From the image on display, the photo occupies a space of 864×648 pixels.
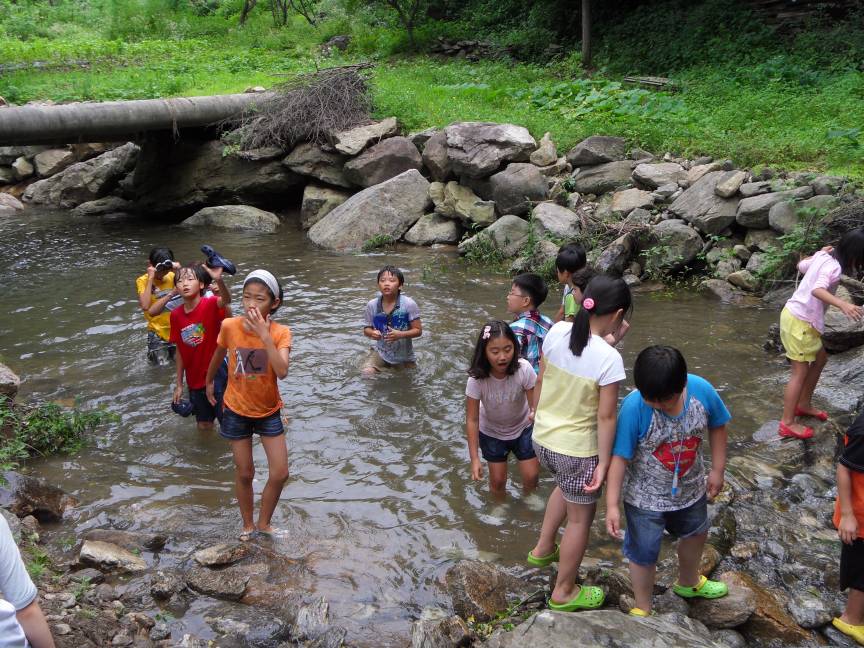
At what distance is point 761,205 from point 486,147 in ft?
17.1

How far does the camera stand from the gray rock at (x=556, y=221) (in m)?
11.6

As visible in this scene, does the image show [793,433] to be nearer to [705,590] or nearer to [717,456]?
[705,590]

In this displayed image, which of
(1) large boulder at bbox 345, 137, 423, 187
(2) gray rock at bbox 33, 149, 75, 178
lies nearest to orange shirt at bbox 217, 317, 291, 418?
(1) large boulder at bbox 345, 137, 423, 187

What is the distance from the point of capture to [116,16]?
3078 cm

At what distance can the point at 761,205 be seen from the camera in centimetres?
1020

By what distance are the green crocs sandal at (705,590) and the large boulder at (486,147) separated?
1023 centimetres

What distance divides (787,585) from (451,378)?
4098 mm

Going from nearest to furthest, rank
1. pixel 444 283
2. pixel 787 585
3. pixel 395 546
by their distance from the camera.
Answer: pixel 787 585
pixel 395 546
pixel 444 283

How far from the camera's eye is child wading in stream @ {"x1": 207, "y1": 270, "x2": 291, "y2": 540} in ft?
15.1

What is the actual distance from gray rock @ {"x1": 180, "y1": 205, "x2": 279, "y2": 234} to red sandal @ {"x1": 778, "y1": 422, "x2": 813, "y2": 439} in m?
11.6

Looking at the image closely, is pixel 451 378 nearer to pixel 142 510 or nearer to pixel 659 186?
pixel 142 510

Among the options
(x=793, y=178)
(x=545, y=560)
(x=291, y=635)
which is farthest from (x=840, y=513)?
(x=793, y=178)

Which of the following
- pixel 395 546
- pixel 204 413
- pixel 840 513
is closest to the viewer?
pixel 840 513

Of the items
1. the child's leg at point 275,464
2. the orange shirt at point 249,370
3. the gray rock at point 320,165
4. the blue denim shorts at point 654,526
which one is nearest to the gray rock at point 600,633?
the blue denim shorts at point 654,526
